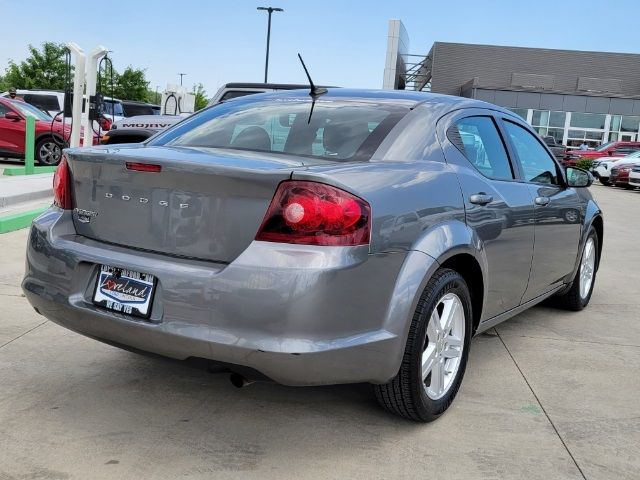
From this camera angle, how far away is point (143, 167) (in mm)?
2973

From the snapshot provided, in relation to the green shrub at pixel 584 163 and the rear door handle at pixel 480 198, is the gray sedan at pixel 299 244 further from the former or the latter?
the green shrub at pixel 584 163

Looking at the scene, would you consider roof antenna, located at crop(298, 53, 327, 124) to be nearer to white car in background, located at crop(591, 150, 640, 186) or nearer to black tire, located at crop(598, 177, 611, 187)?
white car in background, located at crop(591, 150, 640, 186)

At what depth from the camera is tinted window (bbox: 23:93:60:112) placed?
22.8 meters

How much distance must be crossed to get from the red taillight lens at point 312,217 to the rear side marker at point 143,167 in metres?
0.55

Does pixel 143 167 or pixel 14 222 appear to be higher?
pixel 143 167

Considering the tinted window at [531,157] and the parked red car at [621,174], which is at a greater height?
the tinted window at [531,157]

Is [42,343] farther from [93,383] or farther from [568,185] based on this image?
[568,185]

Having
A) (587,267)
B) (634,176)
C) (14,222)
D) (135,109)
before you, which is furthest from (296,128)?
(135,109)

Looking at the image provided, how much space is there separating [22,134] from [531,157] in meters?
13.2

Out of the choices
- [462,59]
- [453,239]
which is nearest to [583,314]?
[453,239]

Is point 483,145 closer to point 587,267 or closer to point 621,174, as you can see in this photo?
point 587,267

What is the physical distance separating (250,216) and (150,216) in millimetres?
481

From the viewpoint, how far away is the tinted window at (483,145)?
3.76 m

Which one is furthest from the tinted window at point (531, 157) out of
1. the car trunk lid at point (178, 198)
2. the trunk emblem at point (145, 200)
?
the trunk emblem at point (145, 200)
